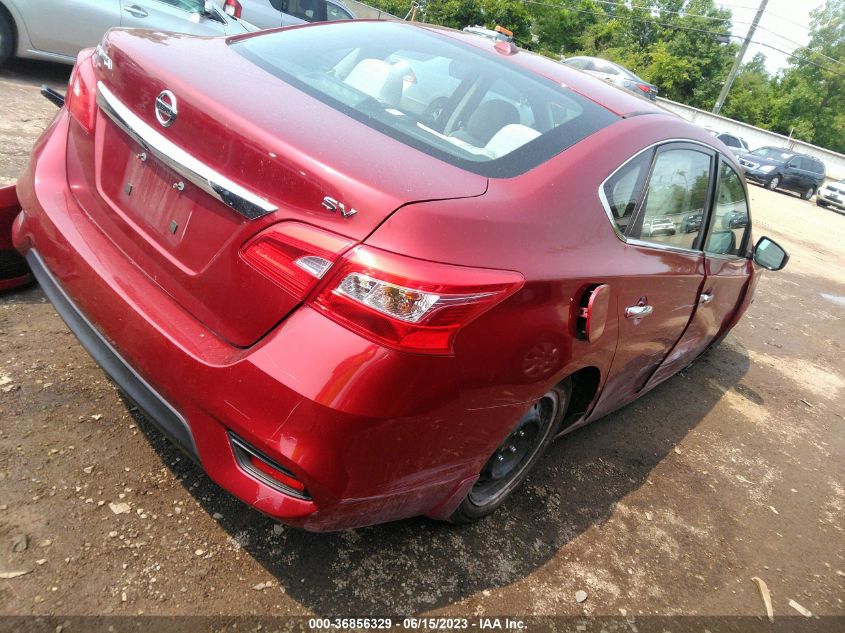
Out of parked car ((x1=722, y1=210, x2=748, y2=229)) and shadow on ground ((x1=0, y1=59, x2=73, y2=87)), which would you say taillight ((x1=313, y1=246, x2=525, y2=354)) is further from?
shadow on ground ((x1=0, y1=59, x2=73, y2=87))

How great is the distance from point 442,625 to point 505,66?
2.12 m

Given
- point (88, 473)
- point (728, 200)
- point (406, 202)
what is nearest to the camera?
point (406, 202)

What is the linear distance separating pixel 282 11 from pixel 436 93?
10627 millimetres

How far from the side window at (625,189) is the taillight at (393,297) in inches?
34.8

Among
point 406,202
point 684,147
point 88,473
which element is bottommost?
point 88,473

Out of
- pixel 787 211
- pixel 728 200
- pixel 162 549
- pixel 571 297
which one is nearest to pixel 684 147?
pixel 728 200

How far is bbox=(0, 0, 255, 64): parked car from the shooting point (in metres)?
6.58

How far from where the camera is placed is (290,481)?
1742 mm

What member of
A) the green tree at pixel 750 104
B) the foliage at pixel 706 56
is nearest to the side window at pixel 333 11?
the foliage at pixel 706 56

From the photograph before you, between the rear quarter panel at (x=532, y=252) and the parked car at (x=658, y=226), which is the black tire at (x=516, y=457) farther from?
the parked car at (x=658, y=226)

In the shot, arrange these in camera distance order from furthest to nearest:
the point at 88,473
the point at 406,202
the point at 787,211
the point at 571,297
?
the point at 787,211 < the point at 88,473 < the point at 571,297 < the point at 406,202

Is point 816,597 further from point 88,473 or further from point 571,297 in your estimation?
point 88,473

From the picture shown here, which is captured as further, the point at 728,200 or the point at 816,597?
the point at 728,200

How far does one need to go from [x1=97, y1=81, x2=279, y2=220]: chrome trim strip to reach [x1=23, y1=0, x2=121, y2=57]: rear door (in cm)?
577
